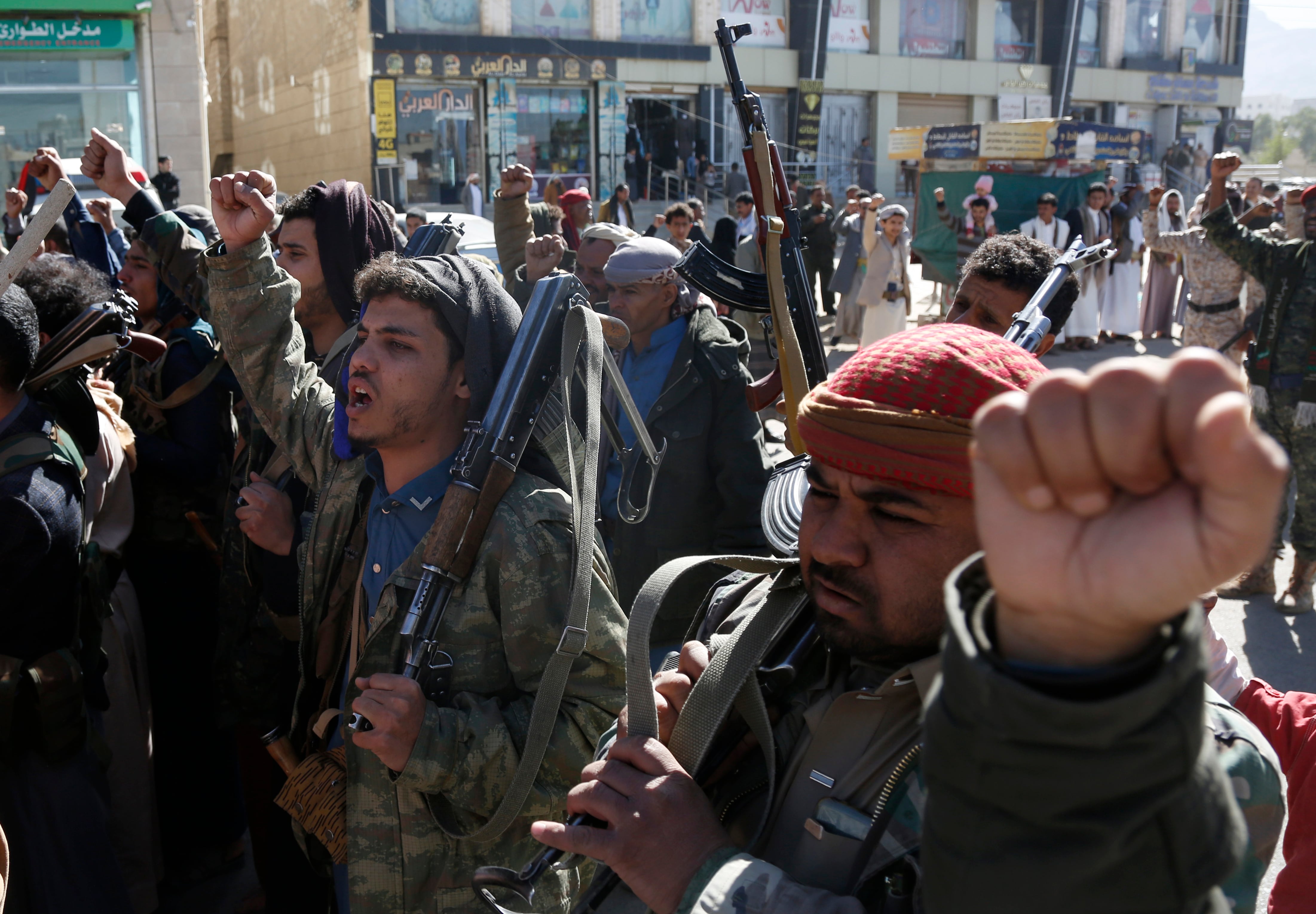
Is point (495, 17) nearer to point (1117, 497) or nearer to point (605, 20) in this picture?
point (605, 20)

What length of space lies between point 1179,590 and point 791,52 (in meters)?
30.2

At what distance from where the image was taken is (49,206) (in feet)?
7.31

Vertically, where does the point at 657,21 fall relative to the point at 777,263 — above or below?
above

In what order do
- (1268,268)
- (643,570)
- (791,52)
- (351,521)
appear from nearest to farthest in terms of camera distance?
(351,521) → (643,570) → (1268,268) → (791,52)

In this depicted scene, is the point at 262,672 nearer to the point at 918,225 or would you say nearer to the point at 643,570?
the point at 643,570

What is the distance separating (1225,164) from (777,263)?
3683 millimetres

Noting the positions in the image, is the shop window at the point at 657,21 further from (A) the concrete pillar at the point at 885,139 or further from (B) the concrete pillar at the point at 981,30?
(B) the concrete pillar at the point at 981,30

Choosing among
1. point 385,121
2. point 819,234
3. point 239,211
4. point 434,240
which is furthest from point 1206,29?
point 239,211

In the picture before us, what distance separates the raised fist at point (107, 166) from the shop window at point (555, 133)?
21486 millimetres

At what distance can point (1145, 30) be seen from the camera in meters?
35.4

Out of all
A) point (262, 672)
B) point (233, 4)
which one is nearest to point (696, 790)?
point (262, 672)

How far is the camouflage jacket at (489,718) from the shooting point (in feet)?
6.03

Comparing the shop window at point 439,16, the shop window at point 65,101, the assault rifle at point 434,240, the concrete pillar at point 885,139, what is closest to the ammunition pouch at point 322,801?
the assault rifle at point 434,240

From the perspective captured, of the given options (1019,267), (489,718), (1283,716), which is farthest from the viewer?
(1019,267)
